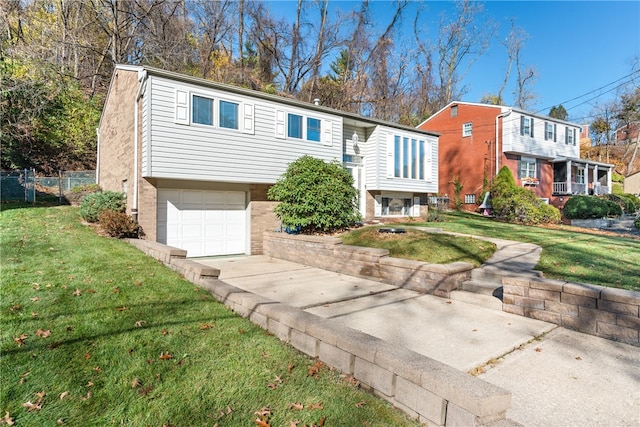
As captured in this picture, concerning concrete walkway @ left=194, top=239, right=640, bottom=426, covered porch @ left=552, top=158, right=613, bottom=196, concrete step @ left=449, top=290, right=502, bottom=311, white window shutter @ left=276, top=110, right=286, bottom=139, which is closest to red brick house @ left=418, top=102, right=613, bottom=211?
covered porch @ left=552, top=158, right=613, bottom=196

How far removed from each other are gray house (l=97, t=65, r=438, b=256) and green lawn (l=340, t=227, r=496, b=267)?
4195mm

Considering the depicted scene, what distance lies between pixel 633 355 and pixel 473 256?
3.70 m

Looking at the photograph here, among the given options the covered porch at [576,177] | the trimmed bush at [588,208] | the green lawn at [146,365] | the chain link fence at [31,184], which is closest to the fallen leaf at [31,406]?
the green lawn at [146,365]

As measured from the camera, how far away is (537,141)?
892 inches

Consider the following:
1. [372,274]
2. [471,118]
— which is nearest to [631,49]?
[471,118]

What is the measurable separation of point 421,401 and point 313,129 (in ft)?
36.9

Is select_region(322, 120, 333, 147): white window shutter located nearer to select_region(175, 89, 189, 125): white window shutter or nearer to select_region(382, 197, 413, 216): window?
select_region(382, 197, 413, 216): window

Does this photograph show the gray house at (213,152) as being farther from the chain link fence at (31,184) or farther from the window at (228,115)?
the chain link fence at (31,184)

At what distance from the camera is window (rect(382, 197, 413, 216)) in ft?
50.7

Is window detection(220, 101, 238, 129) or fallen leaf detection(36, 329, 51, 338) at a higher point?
window detection(220, 101, 238, 129)

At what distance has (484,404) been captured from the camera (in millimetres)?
2082

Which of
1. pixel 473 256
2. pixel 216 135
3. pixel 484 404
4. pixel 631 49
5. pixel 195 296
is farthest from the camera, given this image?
pixel 631 49

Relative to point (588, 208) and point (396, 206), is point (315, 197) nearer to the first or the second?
point (396, 206)

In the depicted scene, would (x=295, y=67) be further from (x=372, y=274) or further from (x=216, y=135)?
(x=372, y=274)
